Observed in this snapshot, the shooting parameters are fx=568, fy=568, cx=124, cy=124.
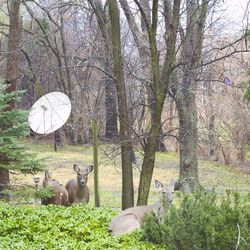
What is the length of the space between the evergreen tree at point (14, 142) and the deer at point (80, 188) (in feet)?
6.75

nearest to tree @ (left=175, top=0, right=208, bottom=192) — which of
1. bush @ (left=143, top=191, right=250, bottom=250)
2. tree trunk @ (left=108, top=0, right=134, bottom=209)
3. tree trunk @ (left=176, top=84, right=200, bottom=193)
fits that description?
tree trunk @ (left=176, top=84, right=200, bottom=193)

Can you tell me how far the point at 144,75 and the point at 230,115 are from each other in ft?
35.0

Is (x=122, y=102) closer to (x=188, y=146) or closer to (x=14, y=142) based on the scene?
(x=14, y=142)

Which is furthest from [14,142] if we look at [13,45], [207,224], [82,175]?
[207,224]

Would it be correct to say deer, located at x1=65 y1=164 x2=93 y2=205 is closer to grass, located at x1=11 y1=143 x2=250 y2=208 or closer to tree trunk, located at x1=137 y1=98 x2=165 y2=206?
tree trunk, located at x1=137 y1=98 x2=165 y2=206

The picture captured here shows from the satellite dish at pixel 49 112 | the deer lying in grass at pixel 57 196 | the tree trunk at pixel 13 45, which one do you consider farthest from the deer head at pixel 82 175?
the tree trunk at pixel 13 45

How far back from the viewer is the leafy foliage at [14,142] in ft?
29.8

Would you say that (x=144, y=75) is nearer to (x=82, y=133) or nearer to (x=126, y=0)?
(x=126, y=0)

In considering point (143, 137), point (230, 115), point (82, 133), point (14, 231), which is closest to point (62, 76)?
point (82, 133)

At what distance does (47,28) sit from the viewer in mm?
24531

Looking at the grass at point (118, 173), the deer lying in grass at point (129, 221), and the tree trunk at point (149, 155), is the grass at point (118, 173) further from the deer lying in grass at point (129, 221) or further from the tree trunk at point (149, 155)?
the deer lying in grass at point (129, 221)

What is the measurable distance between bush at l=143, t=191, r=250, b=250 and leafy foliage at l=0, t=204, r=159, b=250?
1.86 feet

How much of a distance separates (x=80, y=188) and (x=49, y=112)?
A: 194cm

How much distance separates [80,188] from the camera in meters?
11.7
